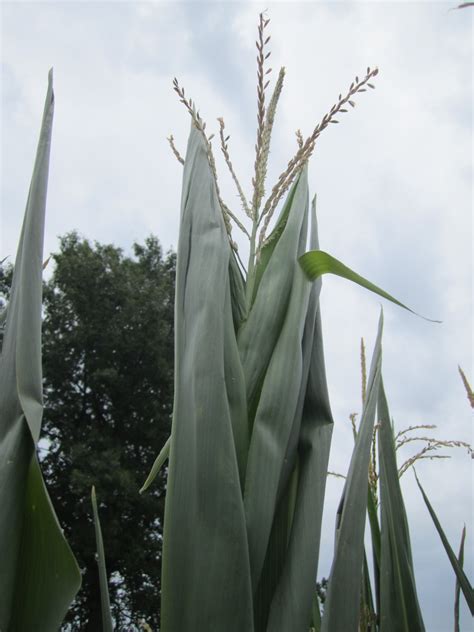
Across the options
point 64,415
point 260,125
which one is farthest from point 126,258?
point 260,125

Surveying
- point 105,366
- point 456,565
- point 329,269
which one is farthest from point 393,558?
point 105,366

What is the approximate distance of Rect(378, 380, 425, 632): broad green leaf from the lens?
920 mm

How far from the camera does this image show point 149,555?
12469 millimetres

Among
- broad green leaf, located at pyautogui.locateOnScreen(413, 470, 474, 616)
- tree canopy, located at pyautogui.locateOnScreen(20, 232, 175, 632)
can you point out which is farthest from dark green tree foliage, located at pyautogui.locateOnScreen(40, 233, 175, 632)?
broad green leaf, located at pyautogui.locateOnScreen(413, 470, 474, 616)

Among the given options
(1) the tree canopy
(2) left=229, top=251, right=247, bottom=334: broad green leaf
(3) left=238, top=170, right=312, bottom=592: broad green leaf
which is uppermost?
(1) the tree canopy

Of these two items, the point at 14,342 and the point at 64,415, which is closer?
the point at 14,342

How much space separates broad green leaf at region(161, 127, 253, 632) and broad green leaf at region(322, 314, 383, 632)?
10 cm

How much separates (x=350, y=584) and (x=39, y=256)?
1.75ft

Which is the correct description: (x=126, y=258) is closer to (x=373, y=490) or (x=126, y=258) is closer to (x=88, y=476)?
(x=88, y=476)

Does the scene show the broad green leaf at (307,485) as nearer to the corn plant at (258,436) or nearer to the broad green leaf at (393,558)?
the corn plant at (258,436)

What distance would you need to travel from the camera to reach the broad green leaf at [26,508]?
662 mm

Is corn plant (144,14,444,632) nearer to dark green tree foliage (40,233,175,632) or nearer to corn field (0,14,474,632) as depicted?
corn field (0,14,474,632)

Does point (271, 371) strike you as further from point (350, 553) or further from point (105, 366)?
point (105, 366)

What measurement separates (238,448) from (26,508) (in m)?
0.27
